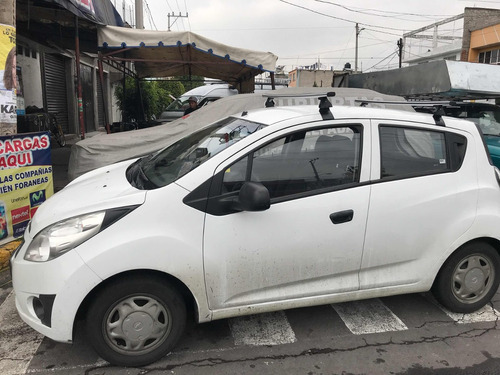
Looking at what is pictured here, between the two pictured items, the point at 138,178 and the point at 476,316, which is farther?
the point at 476,316

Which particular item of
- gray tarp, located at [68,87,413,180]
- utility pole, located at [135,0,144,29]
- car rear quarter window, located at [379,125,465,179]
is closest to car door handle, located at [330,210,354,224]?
car rear quarter window, located at [379,125,465,179]

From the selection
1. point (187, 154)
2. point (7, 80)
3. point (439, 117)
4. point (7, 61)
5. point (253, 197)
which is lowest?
point (253, 197)

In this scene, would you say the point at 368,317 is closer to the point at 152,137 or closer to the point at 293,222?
the point at 293,222

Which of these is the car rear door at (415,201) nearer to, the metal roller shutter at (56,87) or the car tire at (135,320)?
the car tire at (135,320)

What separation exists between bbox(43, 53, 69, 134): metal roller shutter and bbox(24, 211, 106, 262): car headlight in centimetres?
1248

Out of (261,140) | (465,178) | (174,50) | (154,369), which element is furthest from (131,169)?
(174,50)

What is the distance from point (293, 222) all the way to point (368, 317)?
1.29 metres

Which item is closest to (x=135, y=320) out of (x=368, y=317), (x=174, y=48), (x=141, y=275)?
(x=141, y=275)

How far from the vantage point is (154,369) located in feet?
8.82

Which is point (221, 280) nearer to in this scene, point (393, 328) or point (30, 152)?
point (393, 328)

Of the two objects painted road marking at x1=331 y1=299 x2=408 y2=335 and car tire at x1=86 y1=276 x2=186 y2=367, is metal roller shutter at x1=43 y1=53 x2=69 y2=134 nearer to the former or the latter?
car tire at x1=86 y1=276 x2=186 y2=367

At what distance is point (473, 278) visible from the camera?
134 inches

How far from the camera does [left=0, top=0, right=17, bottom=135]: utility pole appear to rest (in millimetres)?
4543

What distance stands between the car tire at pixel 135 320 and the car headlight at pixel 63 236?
349 millimetres
